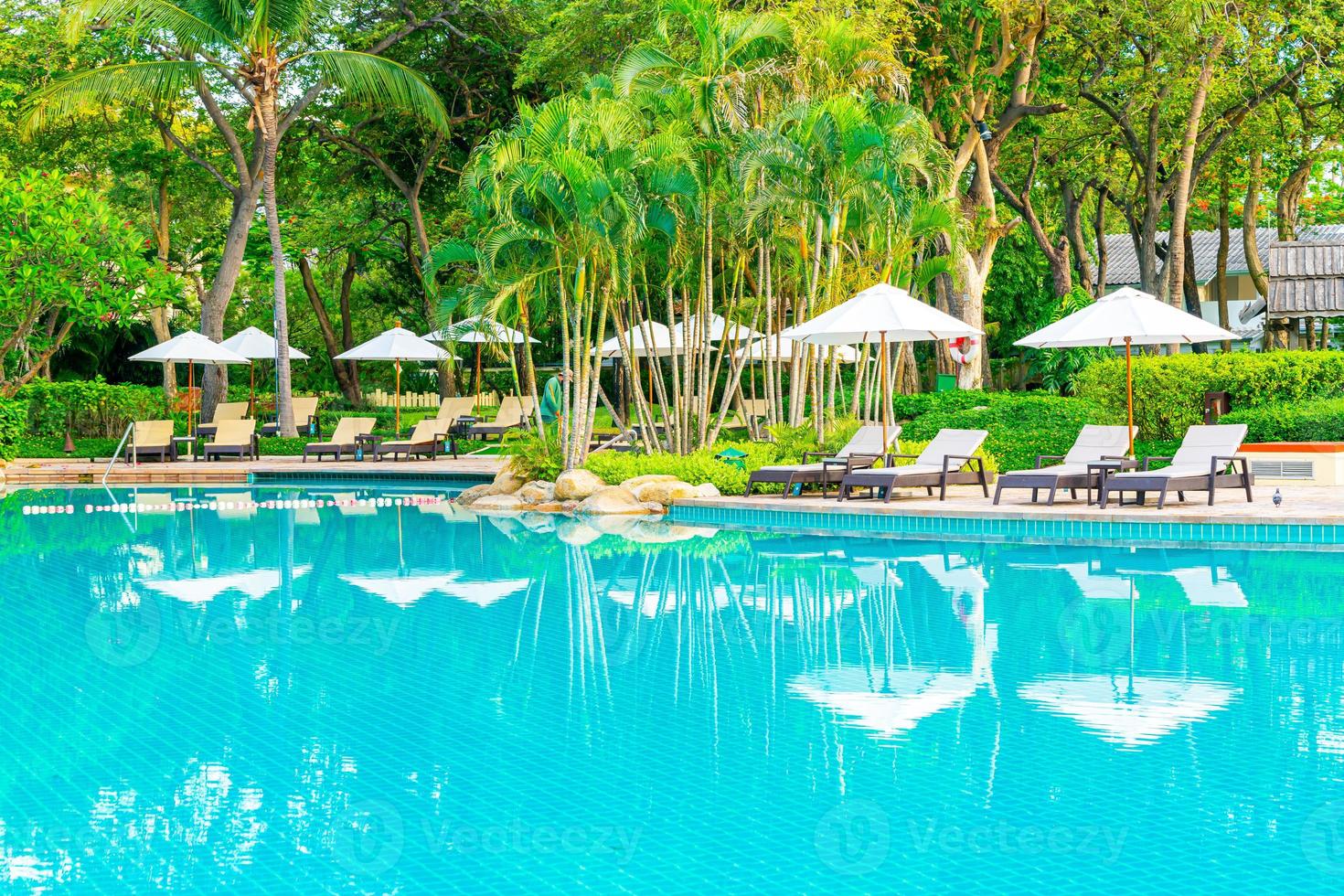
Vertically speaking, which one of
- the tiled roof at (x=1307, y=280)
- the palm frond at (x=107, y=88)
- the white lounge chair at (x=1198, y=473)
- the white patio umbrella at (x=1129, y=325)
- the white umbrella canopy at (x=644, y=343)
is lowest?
the white lounge chair at (x=1198, y=473)

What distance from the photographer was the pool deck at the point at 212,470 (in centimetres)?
2175

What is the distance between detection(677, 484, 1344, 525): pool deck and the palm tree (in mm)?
12512

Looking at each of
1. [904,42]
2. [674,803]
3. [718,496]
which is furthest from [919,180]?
[674,803]

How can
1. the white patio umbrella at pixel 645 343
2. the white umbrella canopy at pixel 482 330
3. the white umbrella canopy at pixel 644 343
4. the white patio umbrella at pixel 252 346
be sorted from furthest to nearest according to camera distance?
1. the white patio umbrella at pixel 252 346
2. the white umbrella canopy at pixel 644 343
3. the white patio umbrella at pixel 645 343
4. the white umbrella canopy at pixel 482 330

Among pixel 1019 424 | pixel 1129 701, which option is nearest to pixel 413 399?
pixel 1019 424

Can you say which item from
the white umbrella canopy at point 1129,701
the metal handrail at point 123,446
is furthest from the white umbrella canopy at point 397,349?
the white umbrella canopy at point 1129,701

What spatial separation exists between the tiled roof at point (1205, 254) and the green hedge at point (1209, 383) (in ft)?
91.3

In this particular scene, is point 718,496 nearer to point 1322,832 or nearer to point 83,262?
point 1322,832

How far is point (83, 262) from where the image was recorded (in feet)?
79.7

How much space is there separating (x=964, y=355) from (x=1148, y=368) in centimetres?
553

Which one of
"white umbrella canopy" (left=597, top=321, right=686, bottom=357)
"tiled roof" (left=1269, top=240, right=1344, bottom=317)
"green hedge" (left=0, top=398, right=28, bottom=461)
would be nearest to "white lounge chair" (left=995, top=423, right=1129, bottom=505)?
"white umbrella canopy" (left=597, top=321, right=686, bottom=357)

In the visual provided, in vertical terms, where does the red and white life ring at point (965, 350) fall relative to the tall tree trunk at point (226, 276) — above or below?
below

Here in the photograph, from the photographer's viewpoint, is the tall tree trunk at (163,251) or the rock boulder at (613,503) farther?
the tall tree trunk at (163,251)

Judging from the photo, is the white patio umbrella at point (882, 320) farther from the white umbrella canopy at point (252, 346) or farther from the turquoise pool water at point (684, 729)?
the white umbrella canopy at point (252, 346)
